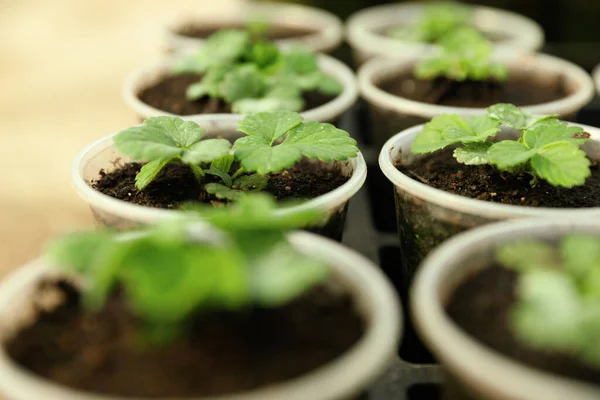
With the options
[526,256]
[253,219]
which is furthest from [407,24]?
[253,219]

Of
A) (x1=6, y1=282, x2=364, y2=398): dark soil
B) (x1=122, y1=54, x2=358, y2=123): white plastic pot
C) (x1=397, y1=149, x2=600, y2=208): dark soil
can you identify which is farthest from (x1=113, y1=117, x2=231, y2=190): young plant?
(x1=397, y1=149, x2=600, y2=208): dark soil

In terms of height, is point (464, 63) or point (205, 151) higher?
point (205, 151)

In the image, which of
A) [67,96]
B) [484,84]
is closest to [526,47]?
[484,84]

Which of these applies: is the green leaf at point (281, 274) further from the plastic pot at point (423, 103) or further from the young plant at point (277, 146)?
the plastic pot at point (423, 103)

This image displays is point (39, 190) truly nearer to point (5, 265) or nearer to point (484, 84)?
point (5, 265)

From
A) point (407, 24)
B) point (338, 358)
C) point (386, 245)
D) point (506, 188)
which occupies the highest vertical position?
point (338, 358)

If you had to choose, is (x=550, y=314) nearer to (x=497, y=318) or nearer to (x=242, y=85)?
(x=497, y=318)

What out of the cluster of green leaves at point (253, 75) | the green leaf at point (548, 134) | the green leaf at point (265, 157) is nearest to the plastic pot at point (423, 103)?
the cluster of green leaves at point (253, 75)
